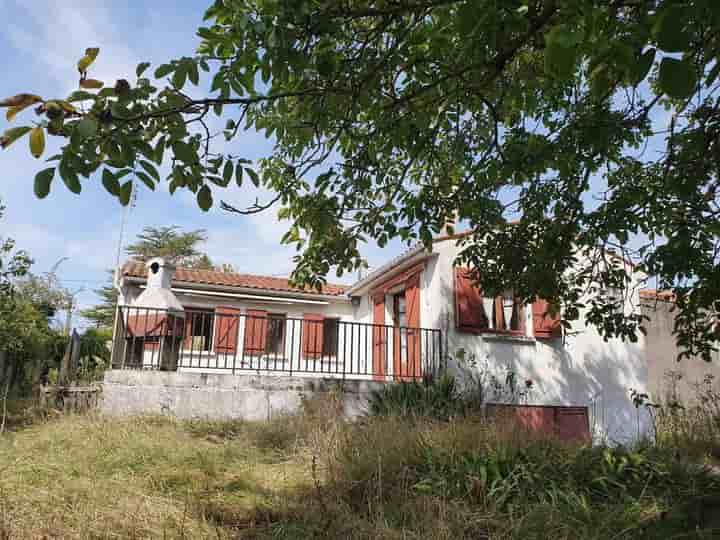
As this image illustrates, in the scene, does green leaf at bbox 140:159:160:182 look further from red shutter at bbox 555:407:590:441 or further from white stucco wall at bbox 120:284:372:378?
white stucco wall at bbox 120:284:372:378

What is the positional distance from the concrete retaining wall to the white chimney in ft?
4.41

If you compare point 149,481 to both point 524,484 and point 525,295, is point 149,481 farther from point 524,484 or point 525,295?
point 525,295

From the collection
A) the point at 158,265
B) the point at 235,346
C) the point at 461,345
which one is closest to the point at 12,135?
the point at 235,346

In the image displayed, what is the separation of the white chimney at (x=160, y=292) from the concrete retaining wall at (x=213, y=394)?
1.34 meters

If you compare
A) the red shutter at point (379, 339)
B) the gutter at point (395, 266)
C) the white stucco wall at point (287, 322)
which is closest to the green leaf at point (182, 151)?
the gutter at point (395, 266)

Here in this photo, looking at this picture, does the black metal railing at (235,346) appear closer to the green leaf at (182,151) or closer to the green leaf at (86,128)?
the green leaf at (182,151)

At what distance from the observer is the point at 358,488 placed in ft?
12.8

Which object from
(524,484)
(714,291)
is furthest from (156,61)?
(714,291)

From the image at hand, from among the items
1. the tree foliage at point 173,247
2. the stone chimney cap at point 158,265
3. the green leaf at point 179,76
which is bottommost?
the green leaf at point 179,76

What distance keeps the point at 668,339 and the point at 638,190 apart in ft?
27.5

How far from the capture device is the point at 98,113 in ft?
6.21

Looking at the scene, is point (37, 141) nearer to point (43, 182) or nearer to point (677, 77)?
point (43, 182)

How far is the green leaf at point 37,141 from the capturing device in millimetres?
1672

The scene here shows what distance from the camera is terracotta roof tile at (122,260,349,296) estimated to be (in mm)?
12055
